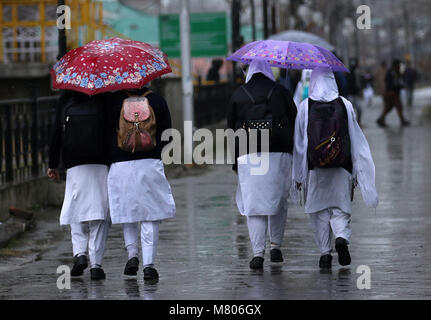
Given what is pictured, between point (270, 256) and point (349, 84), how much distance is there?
2034cm

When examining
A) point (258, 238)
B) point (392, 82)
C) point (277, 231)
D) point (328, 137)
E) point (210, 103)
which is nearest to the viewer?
point (328, 137)

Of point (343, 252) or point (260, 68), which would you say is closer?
point (343, 252)

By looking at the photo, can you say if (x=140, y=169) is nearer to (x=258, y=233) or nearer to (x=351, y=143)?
(x=258, y=233)

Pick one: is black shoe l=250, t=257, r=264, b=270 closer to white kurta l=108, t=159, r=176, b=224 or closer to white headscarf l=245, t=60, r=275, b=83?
white kurta l=108, t=159, r=176, b=224

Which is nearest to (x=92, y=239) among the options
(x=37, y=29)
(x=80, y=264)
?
(x=80, y=264)

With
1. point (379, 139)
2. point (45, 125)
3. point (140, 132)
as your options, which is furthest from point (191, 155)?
point (140, 132)

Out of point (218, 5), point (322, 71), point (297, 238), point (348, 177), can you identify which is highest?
point (218, 5)

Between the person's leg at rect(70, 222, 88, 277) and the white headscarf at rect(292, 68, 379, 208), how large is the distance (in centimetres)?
180

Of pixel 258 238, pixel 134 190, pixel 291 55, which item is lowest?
pixel 258 238

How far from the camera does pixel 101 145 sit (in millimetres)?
9125

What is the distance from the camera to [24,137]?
14125mm

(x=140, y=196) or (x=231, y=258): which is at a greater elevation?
(x=140, y=196)

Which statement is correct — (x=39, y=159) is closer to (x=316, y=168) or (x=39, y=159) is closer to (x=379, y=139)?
(x=316, y=168)

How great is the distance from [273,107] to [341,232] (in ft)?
3.82
